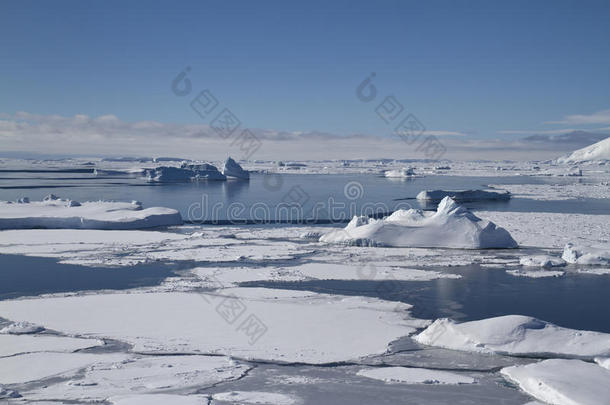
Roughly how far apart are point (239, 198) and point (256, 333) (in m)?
25.9

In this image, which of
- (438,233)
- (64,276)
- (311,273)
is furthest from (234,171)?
(311,273)

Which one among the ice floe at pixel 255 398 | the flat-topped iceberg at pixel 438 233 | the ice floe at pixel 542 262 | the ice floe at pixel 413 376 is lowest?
the ice floe at pixel 413 376

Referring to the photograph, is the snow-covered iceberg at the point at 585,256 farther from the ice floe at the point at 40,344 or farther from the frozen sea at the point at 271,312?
the ice floe at the point at 40,344

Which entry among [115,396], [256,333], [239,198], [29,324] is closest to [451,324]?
[256,333]

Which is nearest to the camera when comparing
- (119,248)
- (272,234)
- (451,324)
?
(451,324)

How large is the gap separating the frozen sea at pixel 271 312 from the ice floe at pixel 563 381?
11 cm

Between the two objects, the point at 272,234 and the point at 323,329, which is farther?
the point at 272,234

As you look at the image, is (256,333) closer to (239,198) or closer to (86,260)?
(86,260)

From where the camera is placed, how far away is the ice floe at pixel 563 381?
5527 mm

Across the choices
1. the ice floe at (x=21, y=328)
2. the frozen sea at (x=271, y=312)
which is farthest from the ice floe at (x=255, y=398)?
the ice floe at (x=21, y=328)

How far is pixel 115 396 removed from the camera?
5.66 m

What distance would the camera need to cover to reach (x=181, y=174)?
51.1 m

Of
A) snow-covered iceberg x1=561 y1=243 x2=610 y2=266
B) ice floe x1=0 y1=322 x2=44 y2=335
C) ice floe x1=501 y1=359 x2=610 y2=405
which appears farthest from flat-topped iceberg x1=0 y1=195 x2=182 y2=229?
ice floe x1=501 y1=359 x2=610 y2=405

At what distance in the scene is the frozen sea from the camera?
19.9 ft
